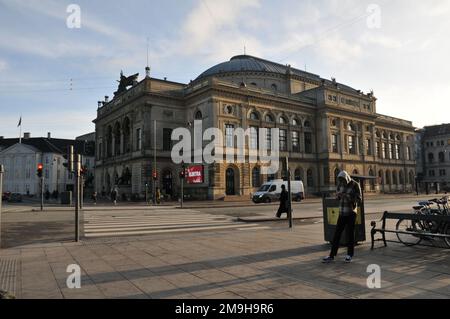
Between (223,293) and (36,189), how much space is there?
84.5 m

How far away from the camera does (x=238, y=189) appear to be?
47.7m

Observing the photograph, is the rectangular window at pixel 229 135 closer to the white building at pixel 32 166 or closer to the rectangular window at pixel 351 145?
the rectangular window at pixel 351 145

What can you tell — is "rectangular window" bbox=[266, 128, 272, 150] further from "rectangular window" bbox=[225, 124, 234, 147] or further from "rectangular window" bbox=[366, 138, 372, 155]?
"rectangular window" bbox=[366, 138, 372, 155]

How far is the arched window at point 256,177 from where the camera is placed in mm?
50069

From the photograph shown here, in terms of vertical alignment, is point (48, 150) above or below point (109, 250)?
above

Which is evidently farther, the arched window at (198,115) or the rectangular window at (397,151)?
the rectangular window at (397,151)

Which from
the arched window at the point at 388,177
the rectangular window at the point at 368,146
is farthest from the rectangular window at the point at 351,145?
the arched window at the point at 388,177

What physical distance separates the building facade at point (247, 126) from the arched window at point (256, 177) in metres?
0.16

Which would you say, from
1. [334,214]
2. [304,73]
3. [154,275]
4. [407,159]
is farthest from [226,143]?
[407,159]

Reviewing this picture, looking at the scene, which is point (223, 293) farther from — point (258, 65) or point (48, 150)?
point (48, 150)

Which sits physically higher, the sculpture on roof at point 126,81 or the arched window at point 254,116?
the sculpture on roof at point 126,81

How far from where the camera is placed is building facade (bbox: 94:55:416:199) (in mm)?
47938

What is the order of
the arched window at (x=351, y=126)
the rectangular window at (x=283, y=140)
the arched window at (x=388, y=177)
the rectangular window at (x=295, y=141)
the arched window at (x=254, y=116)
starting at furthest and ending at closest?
the arched window at (x=388, y=177) → the arched window at (x=351, y=126) → the rectangular window at (x=295, y=141) → the rectangular window at (x=283, y=140) → the arched window at (x=254, y=116)
